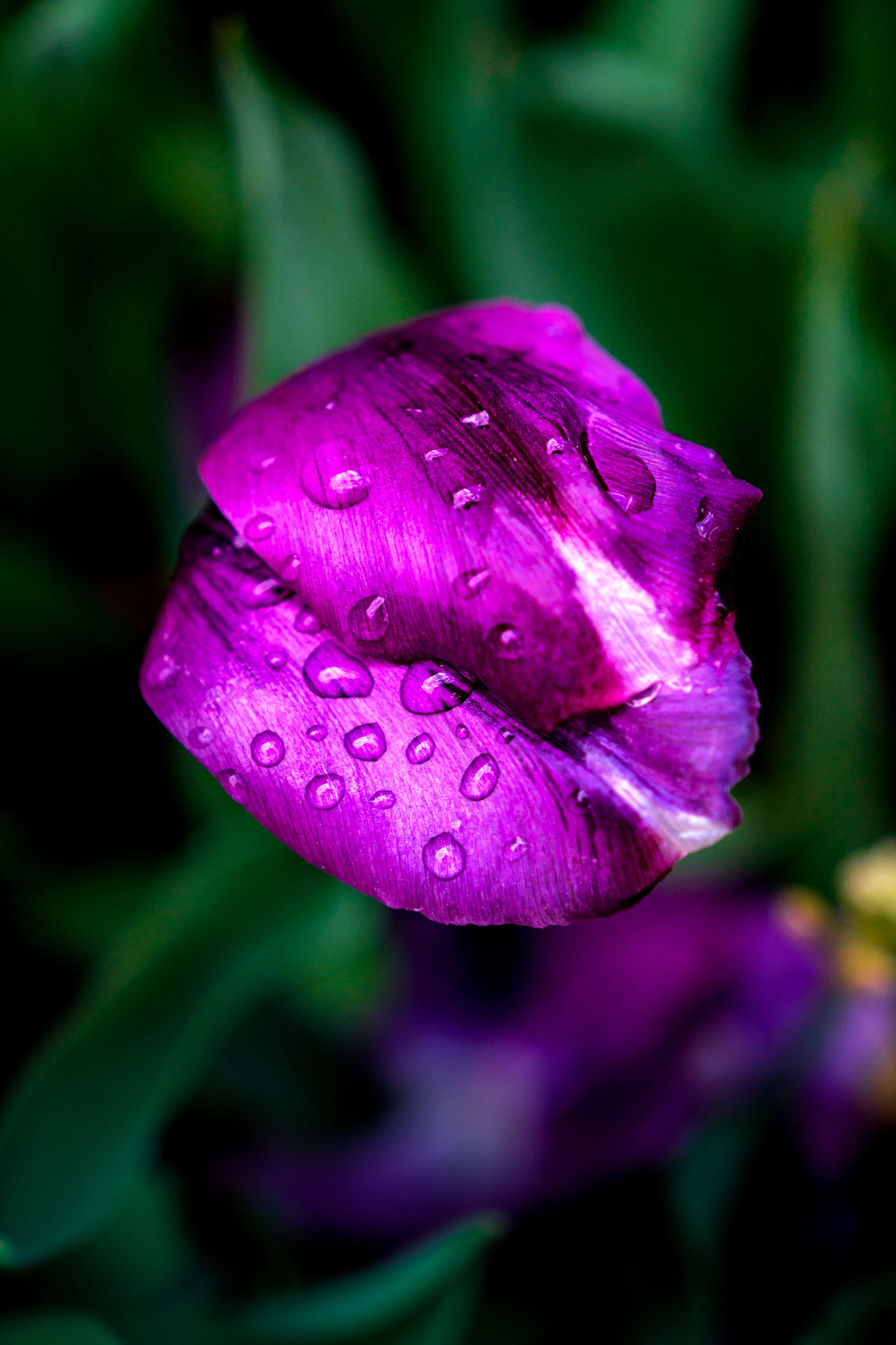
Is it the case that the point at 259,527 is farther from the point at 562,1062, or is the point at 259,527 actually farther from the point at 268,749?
the point at 562,1062

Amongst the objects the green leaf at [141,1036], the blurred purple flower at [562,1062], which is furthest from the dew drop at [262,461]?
the blurred purple flower at [562,1062]

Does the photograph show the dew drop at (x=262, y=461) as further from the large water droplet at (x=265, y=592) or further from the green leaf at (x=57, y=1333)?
the green leaf at (x=57, y=1333)

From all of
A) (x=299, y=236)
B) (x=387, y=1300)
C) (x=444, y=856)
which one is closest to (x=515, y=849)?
(x=444, y=856)

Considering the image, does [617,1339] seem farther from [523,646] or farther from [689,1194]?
[523,646]

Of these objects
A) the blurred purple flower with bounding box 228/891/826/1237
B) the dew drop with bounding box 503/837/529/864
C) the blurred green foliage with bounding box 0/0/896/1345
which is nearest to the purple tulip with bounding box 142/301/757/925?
the dew drop with bounding box 503/837/529/864

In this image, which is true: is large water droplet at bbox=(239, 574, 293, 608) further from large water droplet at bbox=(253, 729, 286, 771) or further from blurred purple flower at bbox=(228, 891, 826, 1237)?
blurred purple flower at bbox=(228, 891, 826, 1237)
